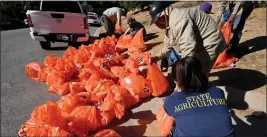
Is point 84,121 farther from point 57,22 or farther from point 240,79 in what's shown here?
point 57,22

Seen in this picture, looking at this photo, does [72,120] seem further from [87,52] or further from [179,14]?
[87,52]

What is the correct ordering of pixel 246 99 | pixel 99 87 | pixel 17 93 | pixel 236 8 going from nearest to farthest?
pixel 246 99
pixel 99 87
pixel 236 8
pixel 17 93

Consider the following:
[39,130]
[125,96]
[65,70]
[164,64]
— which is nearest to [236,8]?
[164,64]

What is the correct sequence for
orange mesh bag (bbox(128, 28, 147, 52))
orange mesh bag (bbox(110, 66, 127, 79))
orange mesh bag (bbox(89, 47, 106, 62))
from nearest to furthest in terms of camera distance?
orange mesh bag (bbox(110, 66, 127, 79)) < orange mesh bag (bbox(89, 47, 106, 62)) < orange mesh bag (bbox(128, 28, 147, 52))

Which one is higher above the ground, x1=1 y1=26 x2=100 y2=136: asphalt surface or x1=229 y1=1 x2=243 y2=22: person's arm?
x1=229 y1=1 x2=243 y2=22: person's arm

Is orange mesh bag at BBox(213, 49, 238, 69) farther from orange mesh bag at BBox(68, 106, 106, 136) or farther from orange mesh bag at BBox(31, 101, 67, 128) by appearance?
orange mesh bag at BBox(31, 101, 67, 128)

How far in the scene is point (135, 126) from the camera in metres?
4.05

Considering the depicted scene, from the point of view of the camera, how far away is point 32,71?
19.6 feet

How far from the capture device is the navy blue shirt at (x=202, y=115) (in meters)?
2.21

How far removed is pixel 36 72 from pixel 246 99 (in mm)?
3905

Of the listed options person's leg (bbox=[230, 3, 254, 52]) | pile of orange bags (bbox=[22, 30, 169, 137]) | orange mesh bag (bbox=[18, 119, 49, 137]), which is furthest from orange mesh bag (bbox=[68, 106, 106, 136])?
person's leg (bbox=[230, 3, 254, 52])

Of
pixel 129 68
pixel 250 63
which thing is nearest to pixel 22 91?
pixel 129 68

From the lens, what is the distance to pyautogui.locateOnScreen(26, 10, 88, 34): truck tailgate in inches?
321

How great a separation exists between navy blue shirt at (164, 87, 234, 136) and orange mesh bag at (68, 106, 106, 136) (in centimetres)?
155
